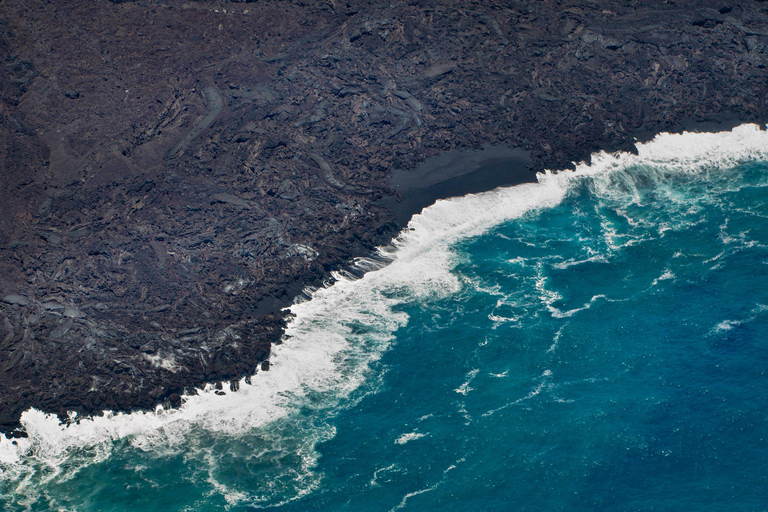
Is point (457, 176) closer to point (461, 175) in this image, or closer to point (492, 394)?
point (461, 175)

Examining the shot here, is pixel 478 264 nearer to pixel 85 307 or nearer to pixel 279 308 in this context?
pixel 279 308

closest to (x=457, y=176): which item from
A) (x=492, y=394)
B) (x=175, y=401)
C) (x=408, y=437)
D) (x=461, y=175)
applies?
(x=461, y=175)

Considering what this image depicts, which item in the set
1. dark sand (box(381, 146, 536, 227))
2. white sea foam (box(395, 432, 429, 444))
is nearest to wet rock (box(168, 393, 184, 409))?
white sea foam (box(395, 432, 429, 444))

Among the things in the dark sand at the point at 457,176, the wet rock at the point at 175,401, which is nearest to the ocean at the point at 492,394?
the wet rock at the point at 175,401

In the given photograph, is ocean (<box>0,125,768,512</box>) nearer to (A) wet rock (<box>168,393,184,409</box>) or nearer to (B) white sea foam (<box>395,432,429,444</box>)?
(B) white sea foam (<box>395,432,429,444</box>)

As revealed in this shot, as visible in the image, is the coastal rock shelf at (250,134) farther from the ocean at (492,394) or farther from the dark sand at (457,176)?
the ocean at (492,394)
